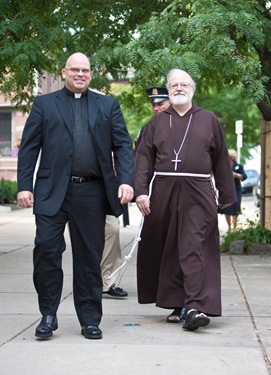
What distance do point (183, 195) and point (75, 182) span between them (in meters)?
0.99

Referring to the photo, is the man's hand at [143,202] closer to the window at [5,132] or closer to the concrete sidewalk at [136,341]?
the concrete sidewalk at [136,341]

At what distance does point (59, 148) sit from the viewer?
6.46 metres

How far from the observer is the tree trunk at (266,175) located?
47.1ft

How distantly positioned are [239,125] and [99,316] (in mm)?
22767

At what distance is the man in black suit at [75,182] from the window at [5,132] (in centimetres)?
3657

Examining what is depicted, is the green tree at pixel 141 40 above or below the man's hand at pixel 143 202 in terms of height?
above

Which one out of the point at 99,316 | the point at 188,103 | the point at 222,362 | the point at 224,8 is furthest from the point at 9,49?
the point at 222,362

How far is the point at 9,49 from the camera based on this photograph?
11.5 m

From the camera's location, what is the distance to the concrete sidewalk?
5.62 metres

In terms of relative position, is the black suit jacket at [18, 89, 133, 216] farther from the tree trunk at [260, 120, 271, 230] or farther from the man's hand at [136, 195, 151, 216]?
the tree trunk at [260, 120, 271, 230]

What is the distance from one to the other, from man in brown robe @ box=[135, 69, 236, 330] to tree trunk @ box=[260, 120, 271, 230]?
7115 millimetres

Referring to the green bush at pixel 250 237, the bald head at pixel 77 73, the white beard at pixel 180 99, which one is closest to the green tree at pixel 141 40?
the green bush at pixel 250 237

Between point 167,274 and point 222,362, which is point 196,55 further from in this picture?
point 222,362

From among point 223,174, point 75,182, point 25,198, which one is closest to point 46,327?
point 25,198
